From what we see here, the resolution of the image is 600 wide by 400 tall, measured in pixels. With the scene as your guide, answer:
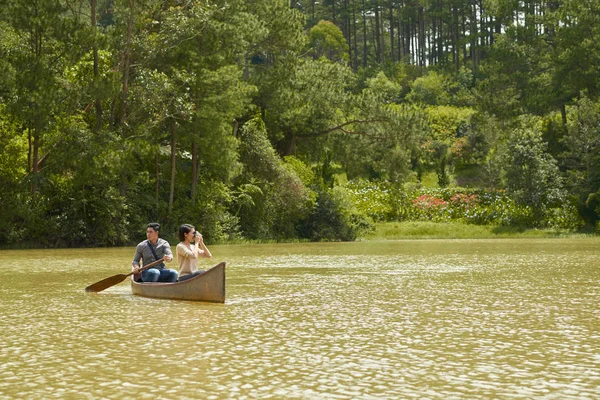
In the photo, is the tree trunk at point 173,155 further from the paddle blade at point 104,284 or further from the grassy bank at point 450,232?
the paddle blade at point 104,284

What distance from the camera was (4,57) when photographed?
35.1 metres

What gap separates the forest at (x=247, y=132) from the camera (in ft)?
118

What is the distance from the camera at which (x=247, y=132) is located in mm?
46219

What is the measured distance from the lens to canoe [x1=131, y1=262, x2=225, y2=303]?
13742mm

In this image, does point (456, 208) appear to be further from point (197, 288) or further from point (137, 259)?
point (197, 288)

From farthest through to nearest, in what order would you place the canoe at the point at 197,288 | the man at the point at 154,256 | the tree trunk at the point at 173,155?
the tree trunk at the point at 173,155
the man at the point at 154,256
the canoe at the point at 197,288

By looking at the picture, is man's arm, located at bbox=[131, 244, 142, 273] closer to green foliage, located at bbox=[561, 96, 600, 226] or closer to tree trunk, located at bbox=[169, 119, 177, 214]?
tree trunk, located at bbox=[169, 119, 177, 214]

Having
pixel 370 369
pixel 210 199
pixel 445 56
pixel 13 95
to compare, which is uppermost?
pixel 445 56

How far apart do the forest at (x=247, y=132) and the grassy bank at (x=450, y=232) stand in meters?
1.31

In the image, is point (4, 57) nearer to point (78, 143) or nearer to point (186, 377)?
point (78, 143)

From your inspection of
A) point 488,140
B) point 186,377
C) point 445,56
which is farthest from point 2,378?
point 445,56

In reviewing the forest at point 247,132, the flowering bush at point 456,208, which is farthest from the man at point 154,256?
the flowering bush at point 456,208

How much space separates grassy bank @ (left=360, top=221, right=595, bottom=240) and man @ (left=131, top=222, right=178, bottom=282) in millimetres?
33961

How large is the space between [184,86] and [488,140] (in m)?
30.0
